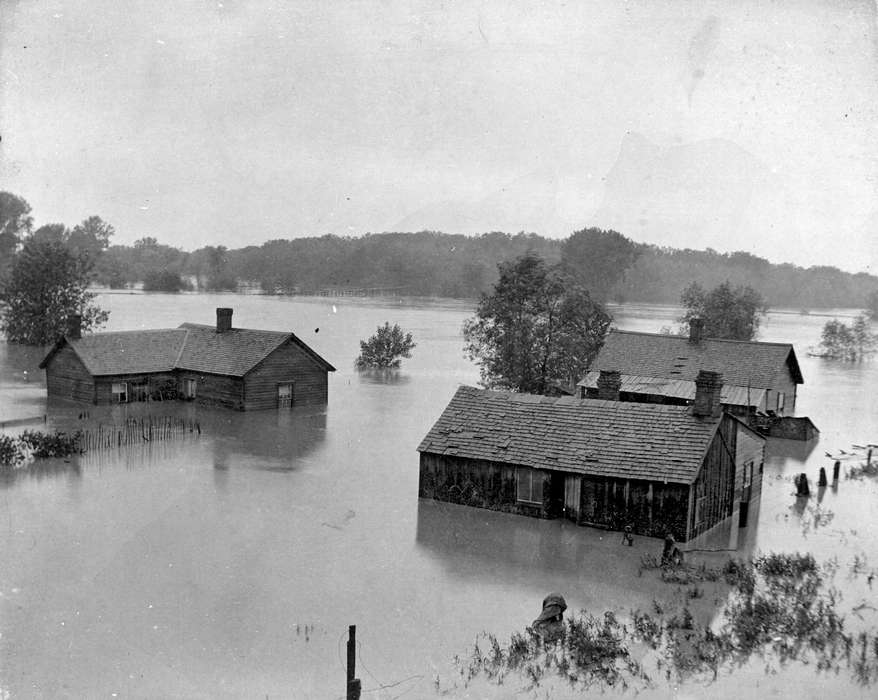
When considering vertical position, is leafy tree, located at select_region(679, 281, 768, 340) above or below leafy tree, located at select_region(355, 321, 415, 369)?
above

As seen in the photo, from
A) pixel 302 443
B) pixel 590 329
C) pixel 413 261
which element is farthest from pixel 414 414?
pixel 413 261

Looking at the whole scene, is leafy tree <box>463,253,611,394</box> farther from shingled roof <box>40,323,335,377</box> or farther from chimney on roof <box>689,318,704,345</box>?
shingled roof <box>40,323,335,377</box>

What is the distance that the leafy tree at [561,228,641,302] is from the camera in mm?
129625

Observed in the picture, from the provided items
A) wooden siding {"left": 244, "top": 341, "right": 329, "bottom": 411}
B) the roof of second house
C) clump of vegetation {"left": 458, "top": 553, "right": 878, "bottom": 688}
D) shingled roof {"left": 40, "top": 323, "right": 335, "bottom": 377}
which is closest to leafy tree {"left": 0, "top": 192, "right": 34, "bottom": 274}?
shingled roof {"left": 40, "top": 323, "right": 335, "bottom": 377}

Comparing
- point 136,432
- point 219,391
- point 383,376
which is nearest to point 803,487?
point 136,432

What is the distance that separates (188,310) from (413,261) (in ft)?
162

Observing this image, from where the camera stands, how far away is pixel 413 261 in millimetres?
154250

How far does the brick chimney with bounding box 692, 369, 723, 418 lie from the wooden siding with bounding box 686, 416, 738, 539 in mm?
626

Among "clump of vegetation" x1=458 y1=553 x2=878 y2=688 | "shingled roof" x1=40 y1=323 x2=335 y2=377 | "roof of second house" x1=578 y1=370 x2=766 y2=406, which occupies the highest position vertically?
"shingled roof" x1=40 y1=323 x2=335 y2=377

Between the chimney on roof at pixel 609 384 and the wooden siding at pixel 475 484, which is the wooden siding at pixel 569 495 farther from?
the chimney on roof at pixel 609 384

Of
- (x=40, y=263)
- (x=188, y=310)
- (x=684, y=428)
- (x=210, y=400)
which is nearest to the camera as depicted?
(x=684, y=428)

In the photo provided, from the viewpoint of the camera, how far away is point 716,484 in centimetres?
2609

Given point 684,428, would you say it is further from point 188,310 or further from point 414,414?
point 188,310

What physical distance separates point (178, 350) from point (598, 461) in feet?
106
